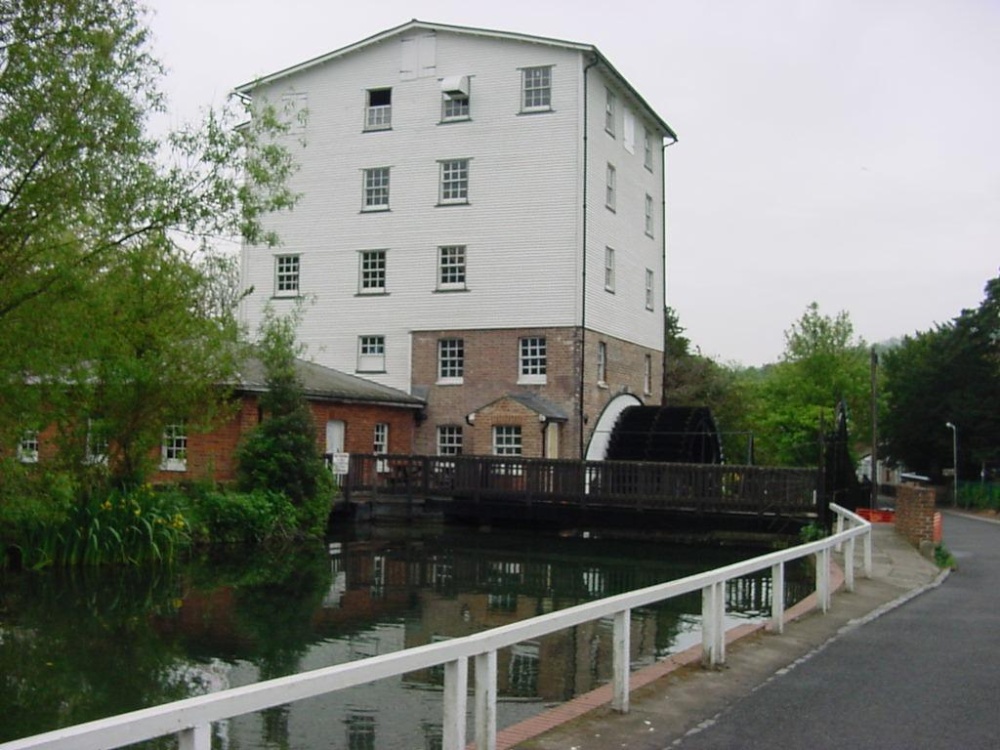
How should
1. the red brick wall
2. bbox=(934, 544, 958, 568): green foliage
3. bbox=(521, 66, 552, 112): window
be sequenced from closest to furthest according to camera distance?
1. bbox=(934, 544, 958, 568): green foliage
2. the red brick wall
3. bbox=(521, 66, 552, 112): window

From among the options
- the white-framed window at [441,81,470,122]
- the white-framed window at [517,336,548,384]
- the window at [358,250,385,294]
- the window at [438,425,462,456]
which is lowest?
the window at [438,425,462,456]

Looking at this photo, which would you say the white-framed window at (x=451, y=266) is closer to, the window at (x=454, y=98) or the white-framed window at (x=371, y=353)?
the white-framed window at (x=371, y=353)

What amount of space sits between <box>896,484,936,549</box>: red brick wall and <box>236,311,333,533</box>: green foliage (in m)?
12.6

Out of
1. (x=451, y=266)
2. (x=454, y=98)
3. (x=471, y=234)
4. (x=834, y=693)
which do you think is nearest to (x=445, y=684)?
(x=834, y=693)

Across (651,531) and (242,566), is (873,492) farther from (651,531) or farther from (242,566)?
(242,566)

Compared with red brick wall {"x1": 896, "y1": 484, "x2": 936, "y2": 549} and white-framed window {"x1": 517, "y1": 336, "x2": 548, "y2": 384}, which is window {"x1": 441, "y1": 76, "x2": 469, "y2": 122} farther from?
red brick wall {"x1": 896, "y1": 484, "x2": 936, "y2": 549}

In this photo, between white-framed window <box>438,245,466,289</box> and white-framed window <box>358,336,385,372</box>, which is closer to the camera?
white-framed window <box>438,245,466,289</box>

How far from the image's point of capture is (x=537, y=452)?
3331 cm

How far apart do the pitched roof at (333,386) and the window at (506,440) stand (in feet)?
10.2

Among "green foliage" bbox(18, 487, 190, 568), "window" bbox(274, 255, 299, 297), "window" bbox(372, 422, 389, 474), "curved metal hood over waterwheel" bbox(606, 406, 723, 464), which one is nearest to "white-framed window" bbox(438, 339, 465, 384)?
"window" bbox(372, 422, 389, 474)

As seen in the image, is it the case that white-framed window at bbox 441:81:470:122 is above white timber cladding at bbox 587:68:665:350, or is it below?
above

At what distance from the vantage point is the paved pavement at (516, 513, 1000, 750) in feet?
21.9

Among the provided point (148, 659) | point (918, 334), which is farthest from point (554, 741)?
point (918, 334)

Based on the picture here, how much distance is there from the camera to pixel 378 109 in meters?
38.1
